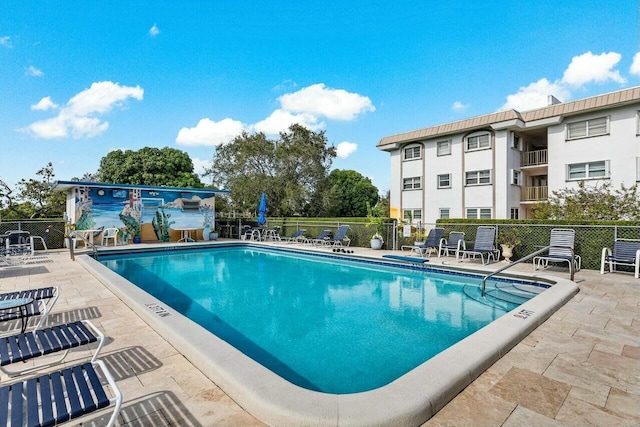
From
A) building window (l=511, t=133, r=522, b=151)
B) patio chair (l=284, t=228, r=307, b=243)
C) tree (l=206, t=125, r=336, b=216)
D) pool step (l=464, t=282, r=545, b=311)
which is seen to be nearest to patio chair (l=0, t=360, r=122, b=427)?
pool step (l=464, t=282, r=545, b=311)

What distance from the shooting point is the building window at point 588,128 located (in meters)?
15.2

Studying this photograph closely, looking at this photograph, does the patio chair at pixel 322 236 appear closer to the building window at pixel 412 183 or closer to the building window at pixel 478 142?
the building window at pixel 412 183

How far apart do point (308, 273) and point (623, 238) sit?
8512 mm

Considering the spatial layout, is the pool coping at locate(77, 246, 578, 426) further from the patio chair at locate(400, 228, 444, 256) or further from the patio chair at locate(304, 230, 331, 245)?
the patio chair at locate(304, 230, 331, 245)

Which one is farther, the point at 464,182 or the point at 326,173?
the point at 326,173

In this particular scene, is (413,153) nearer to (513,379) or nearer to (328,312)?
Answer: (328,312)

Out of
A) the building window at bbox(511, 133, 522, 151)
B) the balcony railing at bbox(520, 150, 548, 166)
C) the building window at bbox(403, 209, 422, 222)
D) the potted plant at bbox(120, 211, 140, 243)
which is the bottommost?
the potted plant at bbox(120, 211, 140, 243)

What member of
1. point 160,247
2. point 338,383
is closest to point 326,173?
point 160,247

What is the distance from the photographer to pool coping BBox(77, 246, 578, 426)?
225 centimetres

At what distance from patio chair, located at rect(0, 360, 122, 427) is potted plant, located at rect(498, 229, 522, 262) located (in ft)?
35.2

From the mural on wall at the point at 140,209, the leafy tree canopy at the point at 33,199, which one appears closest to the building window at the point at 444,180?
the mural on wall at the point at 140,209

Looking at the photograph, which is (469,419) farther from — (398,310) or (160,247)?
(160,247)

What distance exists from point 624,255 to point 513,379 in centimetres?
759

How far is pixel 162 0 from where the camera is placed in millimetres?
11516
